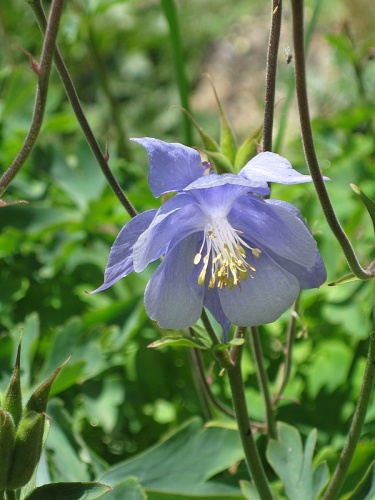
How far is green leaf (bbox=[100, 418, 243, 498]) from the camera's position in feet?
4.84

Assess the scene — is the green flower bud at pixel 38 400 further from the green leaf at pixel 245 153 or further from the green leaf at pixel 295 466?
the green leaf at pixel 295 466

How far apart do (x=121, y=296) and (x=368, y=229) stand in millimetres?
667

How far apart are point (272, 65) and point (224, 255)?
0.27 meters

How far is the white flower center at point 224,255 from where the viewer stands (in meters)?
1.09

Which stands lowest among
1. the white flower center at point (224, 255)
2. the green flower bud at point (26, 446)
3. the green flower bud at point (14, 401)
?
the green flower bud at point (26, 446)

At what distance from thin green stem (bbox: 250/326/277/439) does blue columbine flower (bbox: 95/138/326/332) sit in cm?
12

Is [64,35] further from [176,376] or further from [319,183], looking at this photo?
[319,183]

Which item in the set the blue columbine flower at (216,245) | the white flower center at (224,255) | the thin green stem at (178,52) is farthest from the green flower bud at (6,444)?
the thin green stem at (178,52)

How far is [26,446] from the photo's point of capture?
1002mm

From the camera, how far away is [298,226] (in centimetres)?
102

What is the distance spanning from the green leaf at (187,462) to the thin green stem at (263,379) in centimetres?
7

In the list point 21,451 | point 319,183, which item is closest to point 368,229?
point 319,183

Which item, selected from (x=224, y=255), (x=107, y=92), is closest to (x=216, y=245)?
(x=224, y=255)

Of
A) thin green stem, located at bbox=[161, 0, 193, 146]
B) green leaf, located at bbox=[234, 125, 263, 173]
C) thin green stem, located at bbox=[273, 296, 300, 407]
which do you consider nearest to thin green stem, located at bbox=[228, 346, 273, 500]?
thin green stem, located at bbox=[273, 296, 300, 407]
